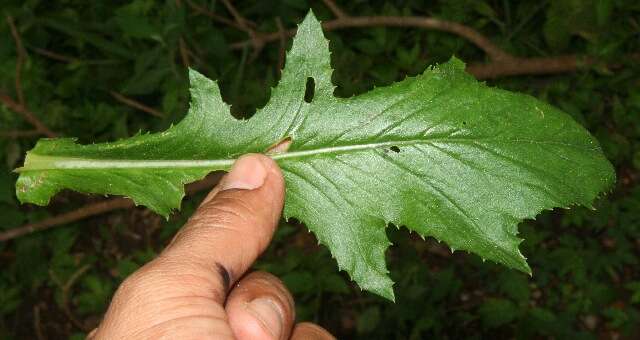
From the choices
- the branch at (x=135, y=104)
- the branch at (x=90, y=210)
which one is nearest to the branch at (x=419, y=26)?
the branch at (x=135, y=104)

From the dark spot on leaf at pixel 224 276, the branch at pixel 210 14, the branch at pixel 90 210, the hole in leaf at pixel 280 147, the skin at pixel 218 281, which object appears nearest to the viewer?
the skin at pixel 218 281

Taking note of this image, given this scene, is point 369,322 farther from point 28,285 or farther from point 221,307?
point 28,285

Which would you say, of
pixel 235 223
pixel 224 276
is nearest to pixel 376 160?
pixel 235 223

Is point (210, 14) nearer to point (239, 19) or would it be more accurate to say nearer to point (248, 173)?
point (239, 19)

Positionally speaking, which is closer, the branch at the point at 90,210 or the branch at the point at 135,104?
the branch at the point at 90,210

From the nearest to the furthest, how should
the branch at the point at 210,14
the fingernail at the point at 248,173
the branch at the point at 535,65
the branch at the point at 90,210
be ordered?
the fingernail at the point at 248,173 → the branch at the point at 90,210 → the branch at the point at 535,65 → the branch at the point at 210,14

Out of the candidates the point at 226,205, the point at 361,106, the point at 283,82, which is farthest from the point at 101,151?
the point at 361,106

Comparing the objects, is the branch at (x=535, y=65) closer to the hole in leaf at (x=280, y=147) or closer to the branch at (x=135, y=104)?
the branch at (x=135, y=104)

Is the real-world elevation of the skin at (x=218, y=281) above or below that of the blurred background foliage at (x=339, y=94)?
above

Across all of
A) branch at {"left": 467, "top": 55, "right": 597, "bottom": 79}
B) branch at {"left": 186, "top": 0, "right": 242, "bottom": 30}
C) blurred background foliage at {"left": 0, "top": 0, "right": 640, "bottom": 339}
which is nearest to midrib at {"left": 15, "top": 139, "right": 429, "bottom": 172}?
blurred background foliage at {"left": 0, "top": 0, "right": 640, "bottom": 339}
